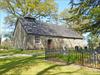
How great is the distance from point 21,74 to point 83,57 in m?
5.35

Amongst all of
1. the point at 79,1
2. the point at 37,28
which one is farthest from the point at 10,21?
the point at 79,1

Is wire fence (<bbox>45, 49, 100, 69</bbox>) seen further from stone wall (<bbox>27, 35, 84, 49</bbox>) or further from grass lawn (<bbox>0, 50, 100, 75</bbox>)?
stone wall (<bbox>27, 35, 84, 49</bbox>)

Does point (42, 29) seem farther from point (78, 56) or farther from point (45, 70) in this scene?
point (45, 70)

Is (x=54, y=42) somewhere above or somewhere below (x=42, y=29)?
below

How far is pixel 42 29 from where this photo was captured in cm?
4338

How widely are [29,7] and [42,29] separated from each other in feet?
34.9

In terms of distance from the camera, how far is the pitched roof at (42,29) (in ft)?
135

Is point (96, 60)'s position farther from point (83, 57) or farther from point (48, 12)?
point (48, 12)

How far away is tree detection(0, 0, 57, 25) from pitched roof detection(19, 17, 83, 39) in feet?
23.0

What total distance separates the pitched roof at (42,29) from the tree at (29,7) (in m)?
7.02

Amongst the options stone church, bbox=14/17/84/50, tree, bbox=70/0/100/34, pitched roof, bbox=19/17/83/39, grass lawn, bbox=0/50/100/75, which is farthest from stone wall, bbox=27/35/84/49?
grass lawn, bbox=0/50/100/75

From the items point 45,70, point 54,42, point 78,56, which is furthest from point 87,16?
point 54,42

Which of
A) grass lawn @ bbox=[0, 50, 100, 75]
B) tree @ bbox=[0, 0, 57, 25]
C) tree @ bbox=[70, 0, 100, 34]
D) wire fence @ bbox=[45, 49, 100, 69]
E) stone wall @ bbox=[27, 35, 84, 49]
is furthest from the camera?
tree @ bbox=[0, 0, 57, 25]

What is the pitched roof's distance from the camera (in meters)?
41.3
